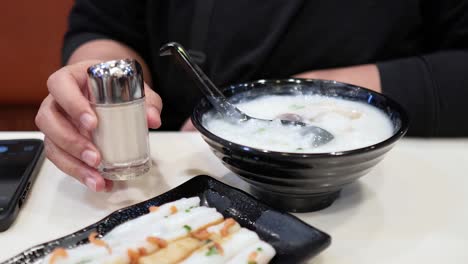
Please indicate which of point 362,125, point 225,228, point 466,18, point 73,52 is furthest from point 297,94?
point 73,52

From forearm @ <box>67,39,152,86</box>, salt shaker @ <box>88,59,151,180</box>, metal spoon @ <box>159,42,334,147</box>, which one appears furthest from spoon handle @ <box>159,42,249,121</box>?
forearm @ <box>67,39,152,86</box>

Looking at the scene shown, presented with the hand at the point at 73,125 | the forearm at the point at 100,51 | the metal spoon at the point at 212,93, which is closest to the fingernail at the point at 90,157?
the hand at the point at 73,125

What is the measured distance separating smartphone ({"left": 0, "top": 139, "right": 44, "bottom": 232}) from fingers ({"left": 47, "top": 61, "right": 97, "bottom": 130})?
0.50 ft

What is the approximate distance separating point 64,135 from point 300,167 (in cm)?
41

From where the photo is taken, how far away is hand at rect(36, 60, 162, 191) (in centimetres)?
79

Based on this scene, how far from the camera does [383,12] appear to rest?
4.07 ft

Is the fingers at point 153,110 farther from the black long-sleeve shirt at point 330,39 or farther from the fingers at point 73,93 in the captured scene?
the black long-sleeve shirt at point 330,39

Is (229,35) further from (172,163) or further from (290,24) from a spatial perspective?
(172,163)

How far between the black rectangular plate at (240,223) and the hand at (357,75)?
49 centimetres

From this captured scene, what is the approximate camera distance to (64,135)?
837 millimetres

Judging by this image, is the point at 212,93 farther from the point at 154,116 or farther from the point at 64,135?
the point at 64,135

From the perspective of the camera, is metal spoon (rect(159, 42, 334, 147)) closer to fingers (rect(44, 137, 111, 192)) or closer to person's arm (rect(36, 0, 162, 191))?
person's arm (rect(36, 0, 162, 191))

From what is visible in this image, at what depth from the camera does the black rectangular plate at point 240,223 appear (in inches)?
25.0

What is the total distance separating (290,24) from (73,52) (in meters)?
0.58
